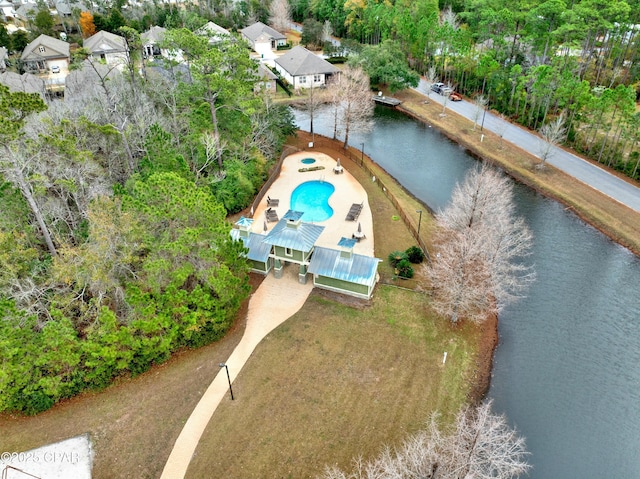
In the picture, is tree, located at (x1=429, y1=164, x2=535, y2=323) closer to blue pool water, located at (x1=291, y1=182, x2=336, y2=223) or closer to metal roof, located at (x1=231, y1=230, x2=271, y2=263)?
blue pool water, located at (x1=291, y1=182, x2=336, y2=223)

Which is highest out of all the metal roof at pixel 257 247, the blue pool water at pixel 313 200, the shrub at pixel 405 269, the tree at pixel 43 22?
the tree at pixel 43 22

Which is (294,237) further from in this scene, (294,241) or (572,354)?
(572,354)

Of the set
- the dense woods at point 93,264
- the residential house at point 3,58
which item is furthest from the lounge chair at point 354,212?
Result: the residential house at point 3,58

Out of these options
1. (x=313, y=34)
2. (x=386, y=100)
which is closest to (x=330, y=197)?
(x=386, y=100)

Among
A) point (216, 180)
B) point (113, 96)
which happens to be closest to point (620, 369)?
point (216, 180)

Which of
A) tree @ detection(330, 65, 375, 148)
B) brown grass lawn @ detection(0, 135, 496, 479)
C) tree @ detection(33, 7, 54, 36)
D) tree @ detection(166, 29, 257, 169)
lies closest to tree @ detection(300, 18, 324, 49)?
tree @ detection(330, 65, 375, 148)

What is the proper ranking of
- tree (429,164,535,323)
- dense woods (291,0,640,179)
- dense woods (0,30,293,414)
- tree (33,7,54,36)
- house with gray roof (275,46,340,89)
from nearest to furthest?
1. dense woods (0,30,293,414)
2. tree (429,164,535,323)
3. dense woods (291,0,640,179)
4. house with gray roof (275,46,340,89)
5. tree (33,7,54,36)

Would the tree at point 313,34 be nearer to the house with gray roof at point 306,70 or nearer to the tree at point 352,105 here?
the house with gray roof at point 306,70
